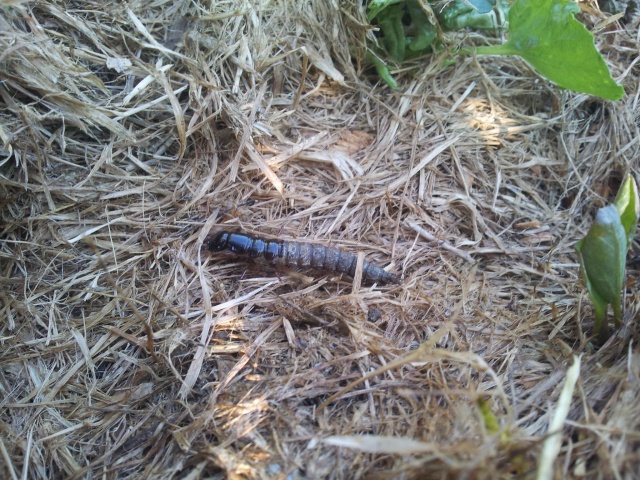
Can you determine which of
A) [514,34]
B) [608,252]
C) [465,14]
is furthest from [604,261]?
[465,14]

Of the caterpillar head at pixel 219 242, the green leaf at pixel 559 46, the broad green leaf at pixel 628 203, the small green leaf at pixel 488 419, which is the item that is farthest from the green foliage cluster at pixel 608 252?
the caterpillar head at pixel 219 242

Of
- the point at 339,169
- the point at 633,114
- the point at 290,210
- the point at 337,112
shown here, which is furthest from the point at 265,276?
the point at 633,114

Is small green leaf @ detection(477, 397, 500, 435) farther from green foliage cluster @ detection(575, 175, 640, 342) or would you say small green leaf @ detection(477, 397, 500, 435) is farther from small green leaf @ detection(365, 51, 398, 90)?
small green leaf @ detection(365, 51, 398, 90)

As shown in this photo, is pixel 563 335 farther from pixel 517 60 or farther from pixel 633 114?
pixel 517 60

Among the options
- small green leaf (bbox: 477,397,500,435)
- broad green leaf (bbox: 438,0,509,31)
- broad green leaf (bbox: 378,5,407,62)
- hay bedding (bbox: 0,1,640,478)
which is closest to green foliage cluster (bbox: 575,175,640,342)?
hay bedding (bbox: 0,1,640,478)

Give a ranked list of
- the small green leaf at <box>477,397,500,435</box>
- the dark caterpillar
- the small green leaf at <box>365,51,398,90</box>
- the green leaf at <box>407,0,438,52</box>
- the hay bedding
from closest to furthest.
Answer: the small green leaf at <box>477,397,500,435</box> < the hay bedding < the dark caterpillar < the green leaf at <box>407,0,438,52</box> < the small green leaf at <box>365,51,398,90</box>

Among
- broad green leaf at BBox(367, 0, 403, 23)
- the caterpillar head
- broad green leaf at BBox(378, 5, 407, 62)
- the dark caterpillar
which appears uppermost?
broad green leaf at BBox(367, 0, 403, 23)

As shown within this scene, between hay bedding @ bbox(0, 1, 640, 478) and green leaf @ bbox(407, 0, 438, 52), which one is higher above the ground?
green leaf @ bbox(407, 0, 438, 52)
